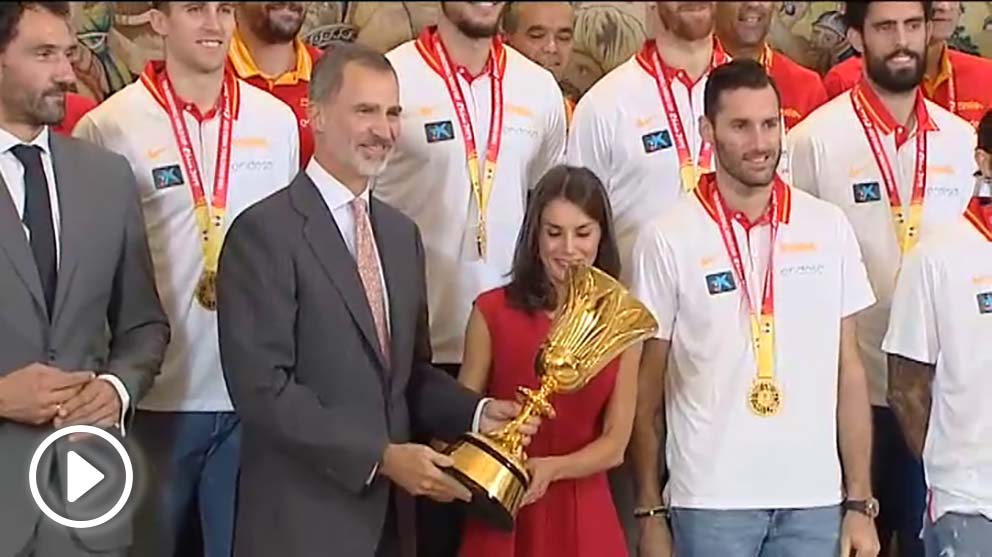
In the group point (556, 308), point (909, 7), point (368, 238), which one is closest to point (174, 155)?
point (368, 238)

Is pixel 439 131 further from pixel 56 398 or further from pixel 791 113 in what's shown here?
pixel 56 398

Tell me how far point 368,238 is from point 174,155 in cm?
62

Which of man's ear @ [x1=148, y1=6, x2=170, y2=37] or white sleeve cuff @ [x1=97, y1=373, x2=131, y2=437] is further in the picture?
man's ear @ [x1=148, y1=6, x2=170, y2=37]

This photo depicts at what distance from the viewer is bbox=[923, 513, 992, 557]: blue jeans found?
108 inches

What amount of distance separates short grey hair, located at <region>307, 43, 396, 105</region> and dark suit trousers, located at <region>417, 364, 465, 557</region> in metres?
0.75

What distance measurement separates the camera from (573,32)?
405cm

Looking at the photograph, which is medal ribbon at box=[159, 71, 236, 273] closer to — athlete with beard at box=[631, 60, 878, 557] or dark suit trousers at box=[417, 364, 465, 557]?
dark suit trousers at box=[417, 364, 465, 557]

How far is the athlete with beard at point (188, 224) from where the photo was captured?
117 inches

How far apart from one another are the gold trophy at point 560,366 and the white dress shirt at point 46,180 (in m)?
0.61

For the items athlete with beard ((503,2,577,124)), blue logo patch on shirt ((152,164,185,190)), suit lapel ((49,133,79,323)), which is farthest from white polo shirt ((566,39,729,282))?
suit lapel ((49,133,79,323))

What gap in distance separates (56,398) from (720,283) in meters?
1.26

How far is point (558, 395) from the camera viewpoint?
2734mm

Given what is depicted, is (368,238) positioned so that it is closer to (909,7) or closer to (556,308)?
(556,308)
